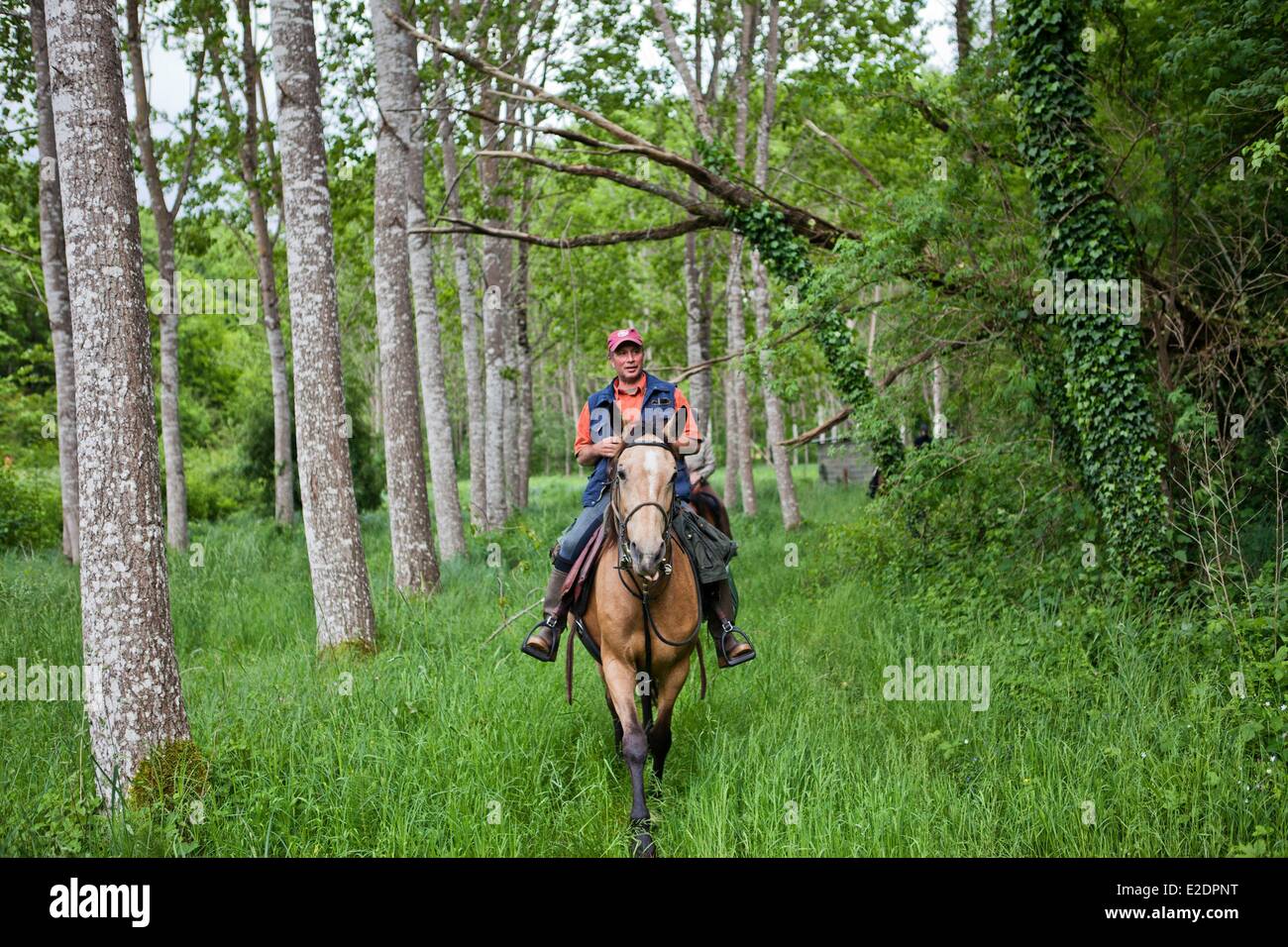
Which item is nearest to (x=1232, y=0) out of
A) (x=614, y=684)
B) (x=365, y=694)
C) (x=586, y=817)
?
(x=614, y=684)

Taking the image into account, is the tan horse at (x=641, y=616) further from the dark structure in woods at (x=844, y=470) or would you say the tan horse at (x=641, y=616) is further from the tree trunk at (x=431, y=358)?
the dark structure in woods at (x=844, y=470)

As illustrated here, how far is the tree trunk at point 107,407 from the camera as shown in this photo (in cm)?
486

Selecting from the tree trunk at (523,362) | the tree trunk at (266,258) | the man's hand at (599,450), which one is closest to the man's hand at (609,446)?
the man's hand at (599,450)

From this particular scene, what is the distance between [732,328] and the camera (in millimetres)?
17266

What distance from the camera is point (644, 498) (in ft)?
16.0

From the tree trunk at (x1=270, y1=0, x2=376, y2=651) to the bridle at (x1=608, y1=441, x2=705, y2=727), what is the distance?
10.9 ft

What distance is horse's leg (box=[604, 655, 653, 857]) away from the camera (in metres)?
4.91

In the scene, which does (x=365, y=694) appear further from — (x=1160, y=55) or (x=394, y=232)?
(x=1160, y=55)

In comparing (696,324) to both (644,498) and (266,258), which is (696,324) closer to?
(266,258)

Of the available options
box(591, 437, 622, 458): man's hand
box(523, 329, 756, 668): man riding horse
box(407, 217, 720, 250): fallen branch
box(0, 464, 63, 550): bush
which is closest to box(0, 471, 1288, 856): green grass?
box(523, 329, 756, 668): man riding horse

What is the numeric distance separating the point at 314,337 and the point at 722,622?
14.4 feet

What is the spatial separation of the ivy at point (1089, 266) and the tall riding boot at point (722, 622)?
4383mm

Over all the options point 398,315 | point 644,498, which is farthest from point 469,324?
point 644,498
